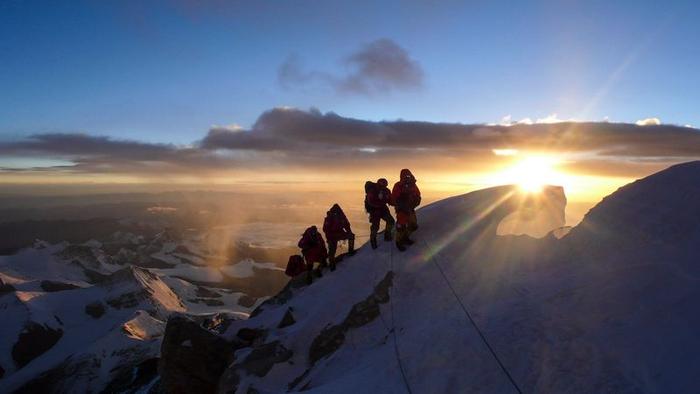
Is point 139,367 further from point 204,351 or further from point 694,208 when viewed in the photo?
point 694,208

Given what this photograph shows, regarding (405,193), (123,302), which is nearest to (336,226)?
(405,193)

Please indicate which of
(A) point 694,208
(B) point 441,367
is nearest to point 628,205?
(A) point 694,208

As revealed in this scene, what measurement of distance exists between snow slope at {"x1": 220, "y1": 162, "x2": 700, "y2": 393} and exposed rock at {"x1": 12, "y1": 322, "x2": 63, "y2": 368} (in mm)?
173729

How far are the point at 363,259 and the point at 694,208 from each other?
526 inches

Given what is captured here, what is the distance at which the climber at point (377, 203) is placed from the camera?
Result: 20.4 m

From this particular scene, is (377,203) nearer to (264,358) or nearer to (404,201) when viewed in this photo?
(404,201)

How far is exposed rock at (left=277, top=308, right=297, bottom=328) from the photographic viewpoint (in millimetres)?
19531

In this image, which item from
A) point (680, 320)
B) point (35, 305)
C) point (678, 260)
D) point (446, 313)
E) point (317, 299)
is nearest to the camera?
point (680, 320)

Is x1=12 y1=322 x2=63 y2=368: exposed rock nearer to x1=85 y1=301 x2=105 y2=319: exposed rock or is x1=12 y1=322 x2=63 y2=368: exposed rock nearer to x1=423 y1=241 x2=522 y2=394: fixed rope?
x1=85 y1=301 x2=105 y2=319: exposed rock

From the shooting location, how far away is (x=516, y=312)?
11.2 meters

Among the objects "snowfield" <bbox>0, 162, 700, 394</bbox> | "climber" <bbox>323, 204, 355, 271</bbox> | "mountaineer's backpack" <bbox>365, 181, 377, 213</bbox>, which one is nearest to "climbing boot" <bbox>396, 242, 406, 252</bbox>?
"snowfield" <bbox>0, 162, 700, 394</bbox>

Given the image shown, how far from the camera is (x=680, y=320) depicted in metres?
8.36

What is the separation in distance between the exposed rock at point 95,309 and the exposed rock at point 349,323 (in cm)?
19931

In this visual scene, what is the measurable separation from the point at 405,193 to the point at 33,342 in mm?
189301
